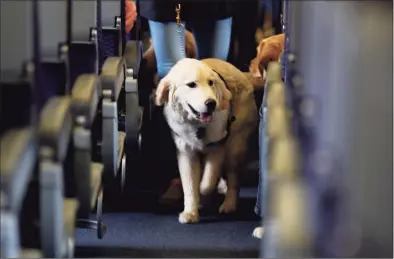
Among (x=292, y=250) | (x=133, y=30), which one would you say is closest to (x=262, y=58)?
(x=133, y=30)

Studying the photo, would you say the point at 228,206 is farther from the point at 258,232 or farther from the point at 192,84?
the point at 192,84

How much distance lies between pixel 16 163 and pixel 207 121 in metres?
1.61

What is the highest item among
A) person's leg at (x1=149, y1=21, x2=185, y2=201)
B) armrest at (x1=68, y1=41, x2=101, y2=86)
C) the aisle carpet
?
armrest at (x1=68, y1=41, x2=101, y2=86)

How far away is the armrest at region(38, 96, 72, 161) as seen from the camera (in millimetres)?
2012

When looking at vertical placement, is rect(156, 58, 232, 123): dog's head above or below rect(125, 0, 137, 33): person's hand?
below

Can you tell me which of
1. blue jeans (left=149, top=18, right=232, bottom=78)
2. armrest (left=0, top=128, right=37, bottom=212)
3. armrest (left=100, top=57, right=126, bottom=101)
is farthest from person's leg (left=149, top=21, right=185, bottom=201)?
armrest (left=0, top=128, right=37, bottom=212)

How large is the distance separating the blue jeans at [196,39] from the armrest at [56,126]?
60.4 inches

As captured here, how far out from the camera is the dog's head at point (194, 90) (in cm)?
344

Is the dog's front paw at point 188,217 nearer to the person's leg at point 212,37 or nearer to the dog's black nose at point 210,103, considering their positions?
the dog's black nose at point 210,103

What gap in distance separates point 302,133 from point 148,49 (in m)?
2.00

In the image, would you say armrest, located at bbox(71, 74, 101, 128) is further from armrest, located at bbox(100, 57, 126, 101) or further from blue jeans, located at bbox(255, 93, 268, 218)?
blue jeans, located at bbox(255, 93, 268, 218)

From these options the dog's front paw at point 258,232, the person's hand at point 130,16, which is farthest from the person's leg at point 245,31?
the dog's front paw at point 258,232

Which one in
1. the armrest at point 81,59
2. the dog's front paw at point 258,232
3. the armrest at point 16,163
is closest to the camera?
the armrest at point 16,163

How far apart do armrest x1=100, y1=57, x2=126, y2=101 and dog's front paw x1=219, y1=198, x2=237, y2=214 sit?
837mm
